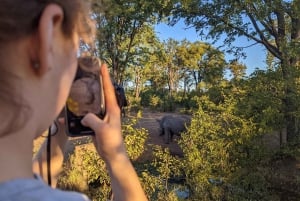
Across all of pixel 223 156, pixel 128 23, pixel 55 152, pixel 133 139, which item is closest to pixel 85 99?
pixel 55 152

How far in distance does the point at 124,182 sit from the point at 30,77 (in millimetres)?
418

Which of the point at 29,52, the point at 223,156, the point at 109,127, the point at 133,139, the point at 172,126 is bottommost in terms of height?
the point at 223,156

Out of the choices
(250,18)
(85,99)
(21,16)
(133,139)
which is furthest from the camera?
(250,18)

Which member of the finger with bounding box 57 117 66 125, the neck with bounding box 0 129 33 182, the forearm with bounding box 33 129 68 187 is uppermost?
the finger with bounding box 57 117 66 125

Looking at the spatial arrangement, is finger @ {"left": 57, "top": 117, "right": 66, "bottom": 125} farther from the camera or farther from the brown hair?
the brown hair

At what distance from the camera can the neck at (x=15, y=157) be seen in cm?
45

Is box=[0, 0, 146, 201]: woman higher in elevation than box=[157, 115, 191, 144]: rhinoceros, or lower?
higher

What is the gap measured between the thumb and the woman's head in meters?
0.31

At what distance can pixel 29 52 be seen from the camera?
1.53 feet

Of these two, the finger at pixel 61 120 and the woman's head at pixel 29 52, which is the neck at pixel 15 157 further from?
the finger at pixel 61 120

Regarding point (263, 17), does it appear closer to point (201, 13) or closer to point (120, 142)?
point (201, 13)

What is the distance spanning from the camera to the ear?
0.47 meters

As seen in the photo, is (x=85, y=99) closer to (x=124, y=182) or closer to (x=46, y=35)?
(x=124, y=182)

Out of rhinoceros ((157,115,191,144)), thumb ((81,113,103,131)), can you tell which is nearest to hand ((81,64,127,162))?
thumb ((81,113,103,131))
